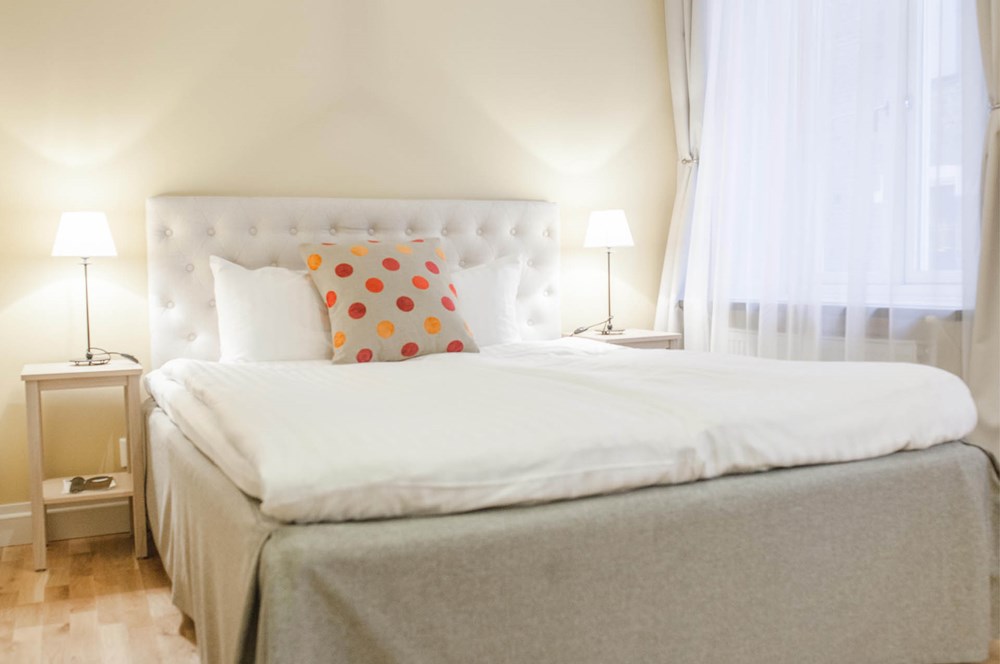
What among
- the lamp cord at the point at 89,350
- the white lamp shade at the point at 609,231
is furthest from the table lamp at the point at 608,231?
the lamp cord at the point at 89,350

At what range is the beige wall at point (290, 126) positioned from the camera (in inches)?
121

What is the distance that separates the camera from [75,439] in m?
3.11

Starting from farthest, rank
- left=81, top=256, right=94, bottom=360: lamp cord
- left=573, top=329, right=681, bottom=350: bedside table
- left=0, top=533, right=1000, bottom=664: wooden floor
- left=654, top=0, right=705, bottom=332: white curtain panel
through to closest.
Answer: left=654, top=0, right=705, bottom=332: white curtain panel, left=573, top=329, right=681, bottom=350: bedside table, left=81, top=256, right=94, bottom=360: lamp cord, left=0, top=533, right=1000, bottom=664: wooden floor

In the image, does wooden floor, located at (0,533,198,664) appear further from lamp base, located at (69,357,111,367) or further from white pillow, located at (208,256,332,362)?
white pillow, located at (208,256,332,362)

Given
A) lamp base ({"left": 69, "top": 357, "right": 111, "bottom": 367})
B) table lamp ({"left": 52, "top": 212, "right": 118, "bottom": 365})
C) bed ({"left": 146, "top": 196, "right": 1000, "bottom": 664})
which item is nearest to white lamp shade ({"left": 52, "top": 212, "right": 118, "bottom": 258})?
table lamp ({"left": 52, "top": 212, "right": 118, "bottom": 365})

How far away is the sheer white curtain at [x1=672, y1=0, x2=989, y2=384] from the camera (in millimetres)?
2852

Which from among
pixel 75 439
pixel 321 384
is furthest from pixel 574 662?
pixel 75 439

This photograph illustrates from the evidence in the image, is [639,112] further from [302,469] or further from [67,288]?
[302,469]

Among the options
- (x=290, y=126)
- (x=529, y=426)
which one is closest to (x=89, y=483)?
(x=290, y=126)

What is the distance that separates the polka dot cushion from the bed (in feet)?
2.52

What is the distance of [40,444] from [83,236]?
2.31 ft

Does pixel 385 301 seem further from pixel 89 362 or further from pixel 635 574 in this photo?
pixel 635 574

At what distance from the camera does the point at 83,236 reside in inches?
113

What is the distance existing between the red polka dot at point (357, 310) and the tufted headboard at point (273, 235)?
0.54 m
